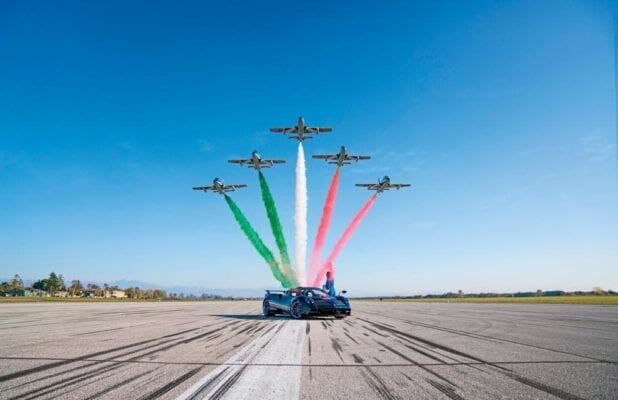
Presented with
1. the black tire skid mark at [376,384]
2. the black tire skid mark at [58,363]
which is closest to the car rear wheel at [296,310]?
the black tire skid mark at [58,363]

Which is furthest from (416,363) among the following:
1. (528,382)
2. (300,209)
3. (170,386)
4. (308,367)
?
(300,209)

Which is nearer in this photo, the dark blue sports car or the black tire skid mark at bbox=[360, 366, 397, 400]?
the black tire skid mark at bbox=[360, 366, 397, 400]

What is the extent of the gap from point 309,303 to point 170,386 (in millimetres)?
11540

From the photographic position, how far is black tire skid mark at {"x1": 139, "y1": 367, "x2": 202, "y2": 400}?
408 centimetres

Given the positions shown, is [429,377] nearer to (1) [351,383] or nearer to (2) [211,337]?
(1) [351,383]

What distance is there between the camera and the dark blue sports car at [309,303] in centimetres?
1559

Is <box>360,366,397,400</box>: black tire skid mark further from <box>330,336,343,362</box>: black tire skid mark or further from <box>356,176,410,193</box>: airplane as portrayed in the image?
<box>356,176,410,193</box>: airplane

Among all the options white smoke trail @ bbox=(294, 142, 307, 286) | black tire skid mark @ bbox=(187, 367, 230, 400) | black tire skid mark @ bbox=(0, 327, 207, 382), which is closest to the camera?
black tire skid mark @ bbox=(187, 367, 230, 400)

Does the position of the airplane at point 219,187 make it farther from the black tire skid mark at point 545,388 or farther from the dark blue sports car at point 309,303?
the black tire skid mark at point 545,388

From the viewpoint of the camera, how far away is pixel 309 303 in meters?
15.7

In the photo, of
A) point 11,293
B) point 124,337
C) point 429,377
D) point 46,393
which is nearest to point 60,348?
point 124,337

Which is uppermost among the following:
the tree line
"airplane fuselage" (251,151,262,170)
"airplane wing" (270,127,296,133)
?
"airplane wing" (270,127,296,133)

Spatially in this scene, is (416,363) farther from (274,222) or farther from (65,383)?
(274,222)

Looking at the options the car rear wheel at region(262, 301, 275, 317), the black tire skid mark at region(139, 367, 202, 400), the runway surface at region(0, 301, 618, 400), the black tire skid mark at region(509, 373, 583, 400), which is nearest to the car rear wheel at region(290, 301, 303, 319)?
the car rear wheel at region(262, 301, 275, 317)
